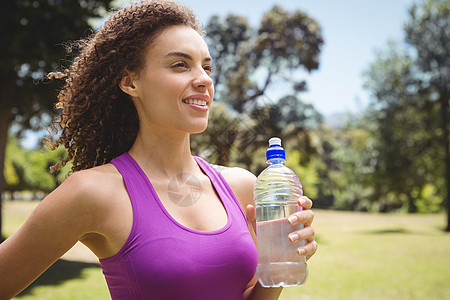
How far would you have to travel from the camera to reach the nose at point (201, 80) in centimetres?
193

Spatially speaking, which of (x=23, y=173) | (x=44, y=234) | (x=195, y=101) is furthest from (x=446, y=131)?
(x=23, y=173)

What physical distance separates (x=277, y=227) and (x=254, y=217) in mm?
184

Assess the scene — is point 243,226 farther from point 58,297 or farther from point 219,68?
point 219,68

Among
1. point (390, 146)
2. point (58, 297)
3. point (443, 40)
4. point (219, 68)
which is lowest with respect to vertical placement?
point (58, 297)

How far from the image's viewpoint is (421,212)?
39344mm

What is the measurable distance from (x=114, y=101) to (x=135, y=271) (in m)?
0.91

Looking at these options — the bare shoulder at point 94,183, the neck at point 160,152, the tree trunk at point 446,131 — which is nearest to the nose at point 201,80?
the neck at point 160,152

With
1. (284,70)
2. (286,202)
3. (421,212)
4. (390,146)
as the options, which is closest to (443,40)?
(390,146)

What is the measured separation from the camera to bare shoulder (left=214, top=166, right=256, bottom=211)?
7.33 ft

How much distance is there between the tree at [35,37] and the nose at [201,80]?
31.0ft

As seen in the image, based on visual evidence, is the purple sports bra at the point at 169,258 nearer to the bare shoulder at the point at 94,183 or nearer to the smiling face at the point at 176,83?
the bare shoulder at the point at 94,183

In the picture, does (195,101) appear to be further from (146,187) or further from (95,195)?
(95,195)

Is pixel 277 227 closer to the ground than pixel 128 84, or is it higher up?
→ closer to the ground

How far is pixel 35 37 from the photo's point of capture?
1105 centimetres
